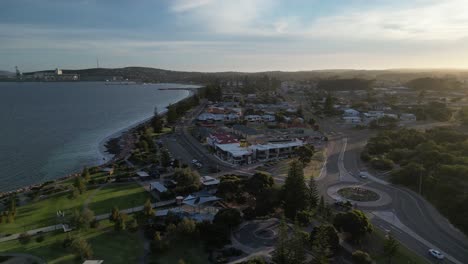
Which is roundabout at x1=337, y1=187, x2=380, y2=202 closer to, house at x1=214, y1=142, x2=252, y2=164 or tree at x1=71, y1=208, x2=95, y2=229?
house at x1=214, y1=142, x2=252, y2=164

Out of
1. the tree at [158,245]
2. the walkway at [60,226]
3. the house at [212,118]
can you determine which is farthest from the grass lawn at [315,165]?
the house at [212,118]

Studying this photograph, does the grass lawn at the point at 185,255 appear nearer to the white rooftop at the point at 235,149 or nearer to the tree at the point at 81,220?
the tree at the point at 81,220

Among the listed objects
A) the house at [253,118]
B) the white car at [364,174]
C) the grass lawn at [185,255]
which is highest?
the house at [253,118]

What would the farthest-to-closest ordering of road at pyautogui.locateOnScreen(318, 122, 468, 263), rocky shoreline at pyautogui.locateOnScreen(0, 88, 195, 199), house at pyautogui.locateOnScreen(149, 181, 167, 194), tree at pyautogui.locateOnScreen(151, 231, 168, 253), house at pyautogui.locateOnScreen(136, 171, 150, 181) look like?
house at pyautogui.locateOnScreen(136, 171, 150, 181) < rocky shoreline at pyautogui.locateOnScreen(0, 88, 195, 199) < house at pyautogui.locateOnScreen(149, 181, 167, 194) < road at pyautogui.locateOnScreen(318, 122, 468, 263) < tree at pyautogui.locateOnScreen(151, 231, 168, 253)

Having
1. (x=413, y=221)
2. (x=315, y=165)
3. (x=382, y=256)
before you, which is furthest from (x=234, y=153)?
(x=382, y=256)

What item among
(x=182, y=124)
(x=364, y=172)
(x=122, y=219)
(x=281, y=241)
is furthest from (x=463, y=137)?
(x=182, y=124)

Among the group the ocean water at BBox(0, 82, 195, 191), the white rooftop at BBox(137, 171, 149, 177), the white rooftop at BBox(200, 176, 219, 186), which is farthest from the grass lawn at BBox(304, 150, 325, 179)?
the ocean water at BBox(0, 82, 195, 191)

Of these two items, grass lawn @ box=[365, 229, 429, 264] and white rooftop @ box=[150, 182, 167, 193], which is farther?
white rooftop @ box=[150, 182, 167, 193]
